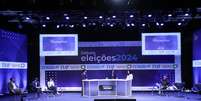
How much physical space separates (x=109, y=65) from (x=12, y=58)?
5.71 metres

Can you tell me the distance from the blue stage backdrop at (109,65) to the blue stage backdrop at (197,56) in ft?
4.84

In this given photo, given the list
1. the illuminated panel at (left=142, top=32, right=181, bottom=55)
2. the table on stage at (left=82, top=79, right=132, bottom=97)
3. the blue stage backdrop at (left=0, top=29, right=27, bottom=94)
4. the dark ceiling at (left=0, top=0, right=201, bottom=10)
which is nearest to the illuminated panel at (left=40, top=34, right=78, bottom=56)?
the blue stage backdrop at (left=0, top=29, right=27, bottom=94)

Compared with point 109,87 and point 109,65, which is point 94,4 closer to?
point 109,87

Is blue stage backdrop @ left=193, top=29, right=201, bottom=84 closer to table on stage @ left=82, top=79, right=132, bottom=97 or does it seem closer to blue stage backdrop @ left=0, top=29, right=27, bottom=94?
table on stage @ left=82, top=79, right=132, bottom=97

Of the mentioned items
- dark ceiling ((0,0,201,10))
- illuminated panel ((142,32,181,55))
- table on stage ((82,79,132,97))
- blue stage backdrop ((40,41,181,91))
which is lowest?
table on stage ((82,79,132,97))

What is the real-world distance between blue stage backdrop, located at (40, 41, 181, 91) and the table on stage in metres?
4.02

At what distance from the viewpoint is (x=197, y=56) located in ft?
67.9

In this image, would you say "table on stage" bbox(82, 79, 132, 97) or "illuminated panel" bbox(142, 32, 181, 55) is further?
"illuminated panel" bbox(142, 32, 181, 55)

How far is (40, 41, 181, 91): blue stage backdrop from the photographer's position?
22.6 meters

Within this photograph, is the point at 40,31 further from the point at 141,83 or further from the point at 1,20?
the point at 141,83

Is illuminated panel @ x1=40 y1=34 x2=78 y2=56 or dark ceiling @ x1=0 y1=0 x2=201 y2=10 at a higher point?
dark ceiling @ x1=0 y1=0 x2=201 y2=10

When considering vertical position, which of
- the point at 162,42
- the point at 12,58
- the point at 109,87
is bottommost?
the point at 109,87

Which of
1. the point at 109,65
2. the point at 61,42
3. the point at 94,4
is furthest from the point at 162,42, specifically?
the point at 94,4

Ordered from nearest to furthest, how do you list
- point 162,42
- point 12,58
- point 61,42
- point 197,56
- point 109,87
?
point 109,87 < point 12,58 < point 61,42 < point 162,42 < point 197,56
